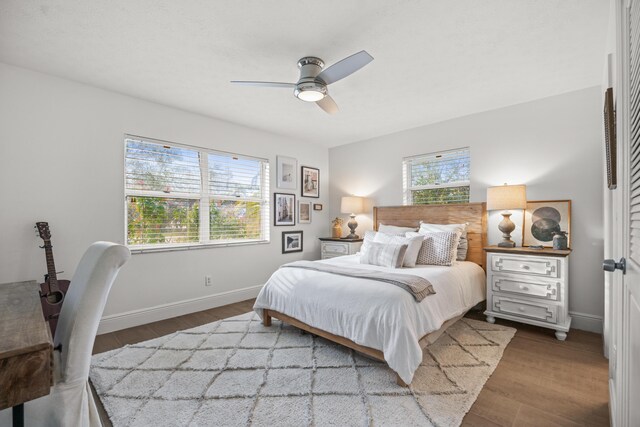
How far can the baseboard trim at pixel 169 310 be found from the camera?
10.2 feet

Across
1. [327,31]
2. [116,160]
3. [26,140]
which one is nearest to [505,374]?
[327,31]

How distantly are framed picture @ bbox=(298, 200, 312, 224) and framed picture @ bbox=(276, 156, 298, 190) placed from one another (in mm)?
342

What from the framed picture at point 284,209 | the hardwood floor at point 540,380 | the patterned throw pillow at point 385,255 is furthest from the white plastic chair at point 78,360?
the framed picture at point 284,209

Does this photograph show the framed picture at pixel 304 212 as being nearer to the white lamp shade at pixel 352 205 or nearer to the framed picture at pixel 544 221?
the white lamp shade at pixel 352 205

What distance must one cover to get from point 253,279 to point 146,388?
2.39 meters

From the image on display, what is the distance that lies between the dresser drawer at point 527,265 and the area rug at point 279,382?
0.66 m

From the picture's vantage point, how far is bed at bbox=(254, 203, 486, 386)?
2066mm

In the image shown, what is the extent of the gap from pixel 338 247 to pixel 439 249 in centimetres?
185

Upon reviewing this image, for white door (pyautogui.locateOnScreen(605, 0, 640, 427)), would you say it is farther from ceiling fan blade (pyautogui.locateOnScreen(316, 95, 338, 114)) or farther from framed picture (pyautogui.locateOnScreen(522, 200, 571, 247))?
framed picture (pyautogui.locateOnScreen(522, 200, 571, 247))

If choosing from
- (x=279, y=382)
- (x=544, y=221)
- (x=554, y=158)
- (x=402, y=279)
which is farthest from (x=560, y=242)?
(x=279, y=382)

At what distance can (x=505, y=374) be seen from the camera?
7.41ft

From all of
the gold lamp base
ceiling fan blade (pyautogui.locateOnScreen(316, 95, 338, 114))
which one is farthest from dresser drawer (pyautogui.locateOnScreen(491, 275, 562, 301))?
ceiling fan blade (pyautogui.locateOnScreen(316, 95, 338, 114))

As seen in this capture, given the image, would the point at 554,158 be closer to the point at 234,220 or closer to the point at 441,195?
the point at 441,195

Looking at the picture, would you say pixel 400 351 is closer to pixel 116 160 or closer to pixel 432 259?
pixel 432 259
